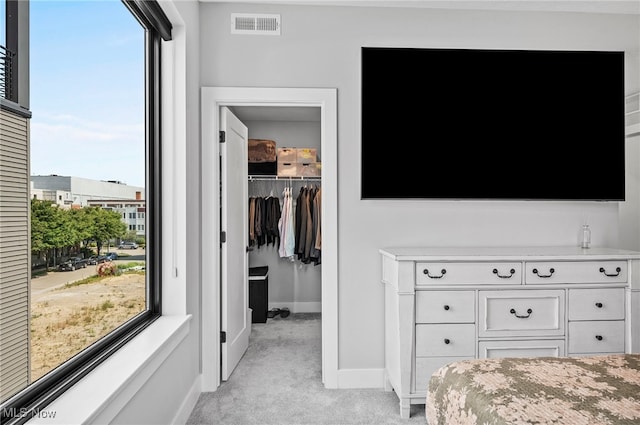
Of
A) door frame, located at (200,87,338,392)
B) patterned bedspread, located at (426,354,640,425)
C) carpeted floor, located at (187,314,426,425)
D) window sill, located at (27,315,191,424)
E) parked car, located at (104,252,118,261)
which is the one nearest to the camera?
patterned bedspread, located at (426,354,640,425)

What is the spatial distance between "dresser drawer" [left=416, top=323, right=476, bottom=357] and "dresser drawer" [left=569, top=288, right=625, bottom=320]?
2.10 feet

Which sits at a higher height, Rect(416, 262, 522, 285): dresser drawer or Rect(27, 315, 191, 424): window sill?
Rect(416, 262, 522, 285): dresser drawer

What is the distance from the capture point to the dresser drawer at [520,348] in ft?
7.77

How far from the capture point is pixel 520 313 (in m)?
2.38

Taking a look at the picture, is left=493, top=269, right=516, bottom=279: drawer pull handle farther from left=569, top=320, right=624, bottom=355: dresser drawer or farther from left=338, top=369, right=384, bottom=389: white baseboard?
left=338, top=369, right=384, bottom=389: white baseboard

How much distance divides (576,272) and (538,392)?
1.49m

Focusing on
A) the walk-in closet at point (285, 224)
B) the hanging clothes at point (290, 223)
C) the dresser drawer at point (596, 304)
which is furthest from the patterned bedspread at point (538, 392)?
the hanging clothes at point (290, 223)

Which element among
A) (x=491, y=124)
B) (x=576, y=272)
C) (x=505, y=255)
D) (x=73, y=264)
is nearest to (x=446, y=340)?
(x=505, y=255)

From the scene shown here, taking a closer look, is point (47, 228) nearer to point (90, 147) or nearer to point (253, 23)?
point (90, 147)

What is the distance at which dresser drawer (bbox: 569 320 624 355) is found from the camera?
2.40 metres

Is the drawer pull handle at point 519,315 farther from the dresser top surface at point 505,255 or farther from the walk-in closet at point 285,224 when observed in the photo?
the walk-in closet at point 285,224

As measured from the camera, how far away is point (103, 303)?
1.74 metres

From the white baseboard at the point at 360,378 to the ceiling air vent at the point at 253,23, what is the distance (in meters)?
2.42

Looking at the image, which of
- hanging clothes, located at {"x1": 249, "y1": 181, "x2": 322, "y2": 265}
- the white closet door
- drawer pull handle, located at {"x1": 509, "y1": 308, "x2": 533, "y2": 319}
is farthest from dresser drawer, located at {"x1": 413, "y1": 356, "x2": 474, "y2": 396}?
hanging clothes, located at {"x1": 249, "y1": 181, "x2": 322, "y2": 265}
